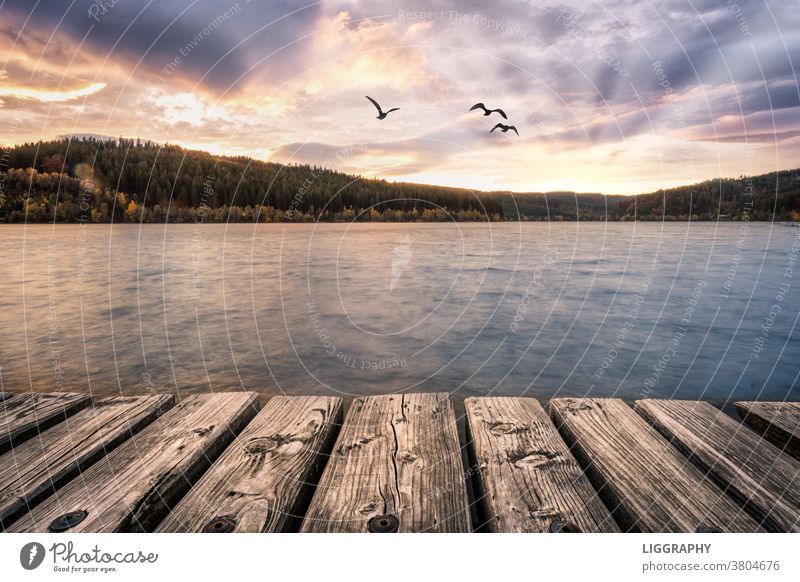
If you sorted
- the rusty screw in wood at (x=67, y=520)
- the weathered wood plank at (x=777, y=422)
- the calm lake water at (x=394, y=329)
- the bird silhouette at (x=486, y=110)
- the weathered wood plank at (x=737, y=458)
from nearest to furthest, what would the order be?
the rusty screw in wood at (x=67, y=520) → the weathered wood plank at (x=737, y=458) → the weathered wood plank at (x=777, y=422) → the bird silhouette at (x=486, y=110) → the calm lake water at (x=394, y=329)

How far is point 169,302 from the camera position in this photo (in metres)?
10.7

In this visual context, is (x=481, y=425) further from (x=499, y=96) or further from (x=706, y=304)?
(x=706, y=304)

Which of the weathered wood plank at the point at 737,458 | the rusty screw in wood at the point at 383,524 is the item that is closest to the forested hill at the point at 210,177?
the rusty screw in wood at the point at 383,524

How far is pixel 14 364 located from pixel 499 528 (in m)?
7.16

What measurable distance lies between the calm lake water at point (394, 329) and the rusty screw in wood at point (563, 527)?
3.68m

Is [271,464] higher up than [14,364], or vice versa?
[271,464]

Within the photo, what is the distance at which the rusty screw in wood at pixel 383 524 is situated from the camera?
2.21m

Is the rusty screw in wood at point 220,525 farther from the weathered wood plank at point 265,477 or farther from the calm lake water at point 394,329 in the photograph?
the calm lake water at point 394,329

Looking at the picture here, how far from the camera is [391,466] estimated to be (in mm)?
2682

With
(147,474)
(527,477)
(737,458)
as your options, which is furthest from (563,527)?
(147,474)

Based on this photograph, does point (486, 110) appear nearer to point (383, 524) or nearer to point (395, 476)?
point (395, 476)

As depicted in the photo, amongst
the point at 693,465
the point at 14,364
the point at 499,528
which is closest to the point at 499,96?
the point at 693,465

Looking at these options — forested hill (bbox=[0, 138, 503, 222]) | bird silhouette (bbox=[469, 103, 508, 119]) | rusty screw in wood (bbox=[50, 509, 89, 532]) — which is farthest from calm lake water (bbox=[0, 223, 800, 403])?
rusty screw in wood (bbox=[50, 509, 89, 532])

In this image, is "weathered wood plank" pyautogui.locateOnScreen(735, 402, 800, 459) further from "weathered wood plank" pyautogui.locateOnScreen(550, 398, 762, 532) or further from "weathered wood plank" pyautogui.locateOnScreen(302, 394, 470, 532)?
"weathered wood plank" pyautogui.locateOnScreen(302, 394, 470, 532)
